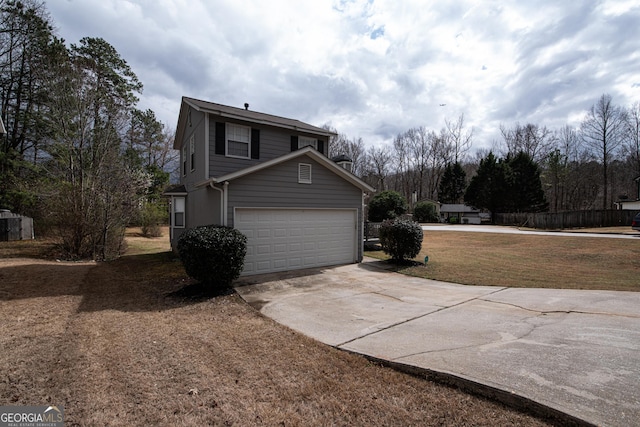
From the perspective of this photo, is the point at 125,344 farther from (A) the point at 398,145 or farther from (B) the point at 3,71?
(A) the point at 398,145

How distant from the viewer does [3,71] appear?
18.2m

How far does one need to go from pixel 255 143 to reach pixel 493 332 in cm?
913

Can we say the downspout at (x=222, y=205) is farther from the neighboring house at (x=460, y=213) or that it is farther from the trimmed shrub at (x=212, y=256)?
the neighboring house at (x=460, y=213)

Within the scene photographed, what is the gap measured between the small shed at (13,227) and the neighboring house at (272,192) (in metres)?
12.0

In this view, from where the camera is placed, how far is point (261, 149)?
36.1 ft

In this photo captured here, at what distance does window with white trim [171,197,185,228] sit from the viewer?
13.5 m

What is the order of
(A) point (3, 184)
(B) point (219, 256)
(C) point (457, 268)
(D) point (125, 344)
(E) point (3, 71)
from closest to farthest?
1. (D) point (125, 344)
2. (B) point (219, 256)
3. (C) point (457, 268)
4. (A) point (3, 184)
5. (E) point (3, 71)

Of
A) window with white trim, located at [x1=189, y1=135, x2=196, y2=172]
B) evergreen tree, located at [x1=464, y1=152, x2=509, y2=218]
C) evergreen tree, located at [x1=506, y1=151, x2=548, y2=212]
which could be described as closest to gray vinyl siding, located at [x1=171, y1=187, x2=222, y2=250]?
window with white trim, located at [x1=189, y1=135, x2=196, y2=172]

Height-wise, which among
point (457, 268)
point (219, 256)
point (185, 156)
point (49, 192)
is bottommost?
point (457, 268)

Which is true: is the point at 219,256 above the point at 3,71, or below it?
below

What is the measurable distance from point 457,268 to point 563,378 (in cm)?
752

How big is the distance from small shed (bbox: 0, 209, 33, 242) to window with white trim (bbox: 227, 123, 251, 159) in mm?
14863

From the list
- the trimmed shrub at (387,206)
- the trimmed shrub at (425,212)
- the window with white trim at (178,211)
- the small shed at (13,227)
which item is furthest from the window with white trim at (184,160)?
the trimmed shrub at (425,212)

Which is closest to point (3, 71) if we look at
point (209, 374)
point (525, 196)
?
point (209, 374)
